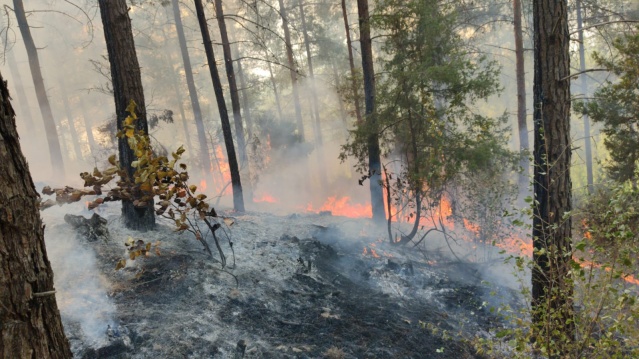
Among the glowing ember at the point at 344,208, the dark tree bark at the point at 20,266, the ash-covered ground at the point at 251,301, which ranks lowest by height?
the glowing ember at the point at 344,208

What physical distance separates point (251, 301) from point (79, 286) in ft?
7.27

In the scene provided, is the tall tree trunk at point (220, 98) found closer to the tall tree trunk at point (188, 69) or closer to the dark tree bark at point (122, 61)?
the dark tree bark at point (122, 61)

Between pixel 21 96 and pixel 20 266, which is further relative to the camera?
pixel 21 96

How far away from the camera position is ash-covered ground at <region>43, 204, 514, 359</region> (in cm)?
459

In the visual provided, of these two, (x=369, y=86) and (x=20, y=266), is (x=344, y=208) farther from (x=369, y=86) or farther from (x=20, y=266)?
(x=20, y=266)

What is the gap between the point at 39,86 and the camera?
16969mm

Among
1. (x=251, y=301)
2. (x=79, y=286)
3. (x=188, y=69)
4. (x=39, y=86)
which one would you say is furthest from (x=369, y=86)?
(x=188, y=69)

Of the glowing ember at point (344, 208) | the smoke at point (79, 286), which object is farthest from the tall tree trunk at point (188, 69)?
the smoke at point (79, 286)

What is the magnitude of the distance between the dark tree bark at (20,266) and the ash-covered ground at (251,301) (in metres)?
2.38

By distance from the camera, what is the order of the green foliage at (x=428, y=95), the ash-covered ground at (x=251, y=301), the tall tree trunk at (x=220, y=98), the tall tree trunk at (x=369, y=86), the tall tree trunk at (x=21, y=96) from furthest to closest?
1. the tall tree trunk at (x=21, y=96)
2. the tall tree trunk at (x=220, y=98)
3. the tall tree trunk at (x=369, y=86)
4. the green foliage at (x=428, y=95)
5. the ash-covered ground at (x=251, y=301)

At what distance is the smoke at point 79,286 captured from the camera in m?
4.40

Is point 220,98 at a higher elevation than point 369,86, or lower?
higher

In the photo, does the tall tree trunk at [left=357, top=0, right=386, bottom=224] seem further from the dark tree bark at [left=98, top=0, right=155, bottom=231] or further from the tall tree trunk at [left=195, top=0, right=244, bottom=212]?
the dark tree bark at [left=98, top=0, right=155, bottom=231]

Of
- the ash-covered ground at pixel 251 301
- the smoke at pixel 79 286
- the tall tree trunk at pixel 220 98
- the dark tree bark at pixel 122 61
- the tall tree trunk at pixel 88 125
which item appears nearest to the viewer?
→ the smoke at pixel 79 286
